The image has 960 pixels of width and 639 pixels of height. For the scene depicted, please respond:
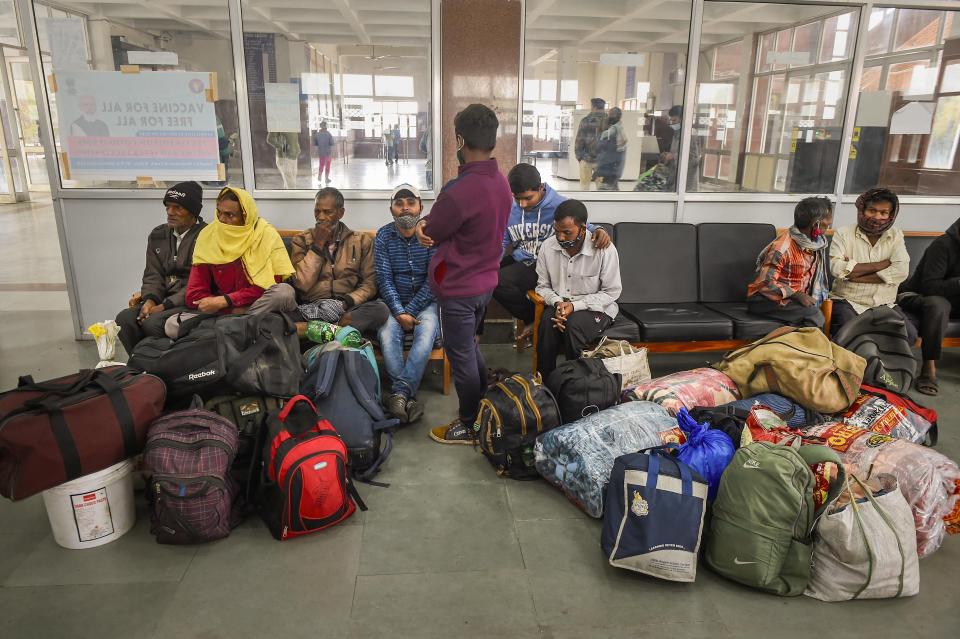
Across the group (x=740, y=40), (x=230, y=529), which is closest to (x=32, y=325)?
(x=230, y=529)

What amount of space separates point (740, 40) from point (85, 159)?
4954 mm

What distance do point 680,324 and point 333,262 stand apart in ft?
7.10

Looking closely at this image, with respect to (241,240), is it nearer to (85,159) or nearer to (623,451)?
(85,159)

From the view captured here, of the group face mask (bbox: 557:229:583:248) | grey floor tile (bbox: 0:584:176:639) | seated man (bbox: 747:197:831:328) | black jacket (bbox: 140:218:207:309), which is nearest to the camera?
grey floor tile (bbox: 0:584:176:639)

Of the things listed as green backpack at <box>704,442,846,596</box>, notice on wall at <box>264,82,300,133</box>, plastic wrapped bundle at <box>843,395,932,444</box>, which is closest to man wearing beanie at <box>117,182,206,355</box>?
notice on wall at <box>264,82,300,133</box>

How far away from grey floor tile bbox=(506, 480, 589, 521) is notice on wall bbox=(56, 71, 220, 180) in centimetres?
332

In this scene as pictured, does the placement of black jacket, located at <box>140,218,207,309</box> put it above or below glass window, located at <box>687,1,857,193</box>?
below

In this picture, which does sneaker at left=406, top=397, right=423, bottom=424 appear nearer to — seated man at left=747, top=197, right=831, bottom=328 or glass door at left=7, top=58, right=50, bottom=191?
seated man at left=747, top=197, right=831, bottom=328

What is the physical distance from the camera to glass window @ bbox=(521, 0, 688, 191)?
4641mm

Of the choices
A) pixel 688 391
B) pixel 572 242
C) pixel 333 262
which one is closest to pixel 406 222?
pixel 333 262

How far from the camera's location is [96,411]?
2.29 meters

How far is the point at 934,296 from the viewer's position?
Answer: 13.5 ft

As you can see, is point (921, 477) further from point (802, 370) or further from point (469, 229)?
point (469, 229)

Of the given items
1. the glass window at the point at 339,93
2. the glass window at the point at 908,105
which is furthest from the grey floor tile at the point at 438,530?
the glass window at the point at 908,105
